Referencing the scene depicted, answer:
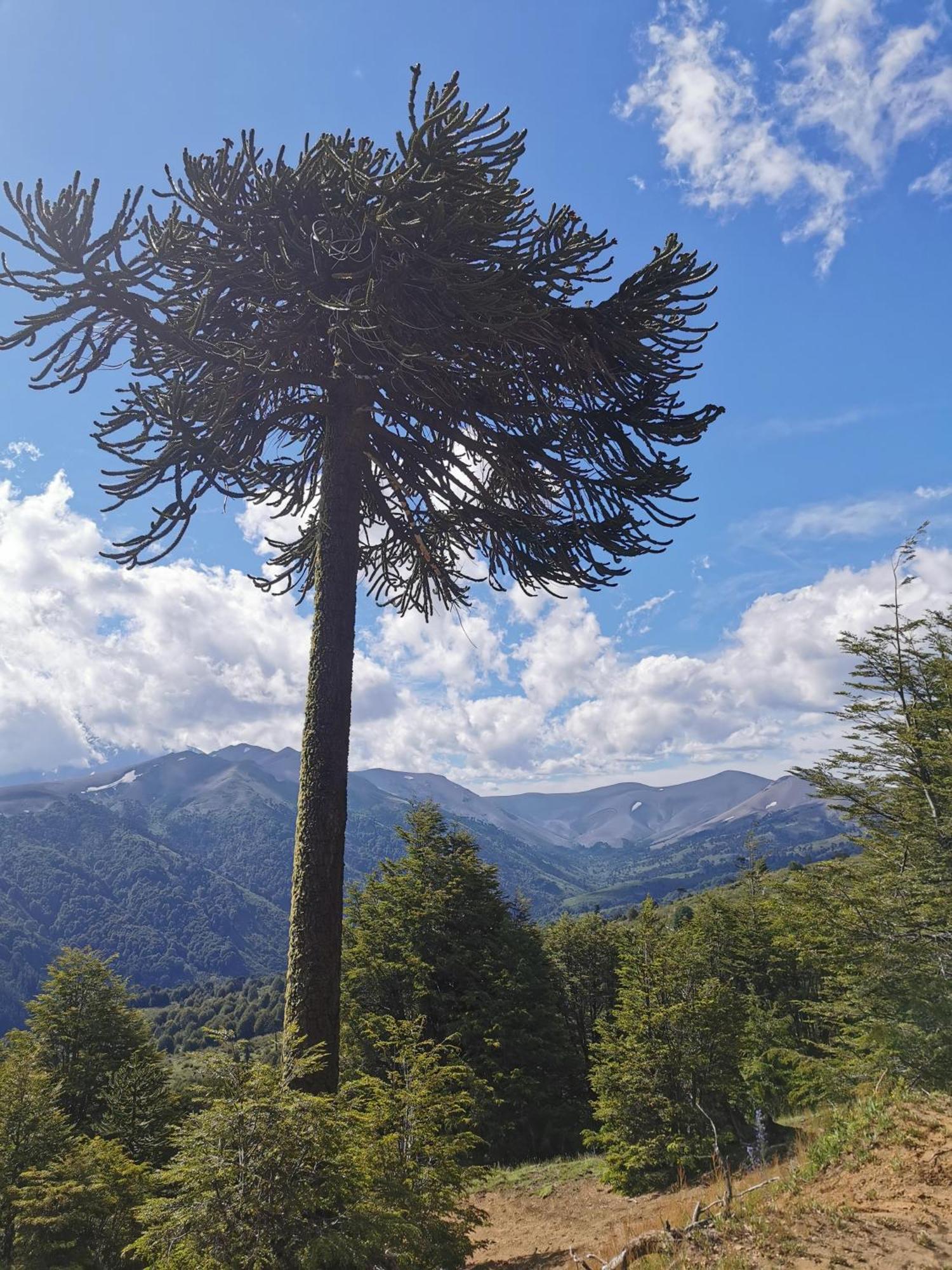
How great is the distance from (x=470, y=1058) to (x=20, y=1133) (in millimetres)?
15229

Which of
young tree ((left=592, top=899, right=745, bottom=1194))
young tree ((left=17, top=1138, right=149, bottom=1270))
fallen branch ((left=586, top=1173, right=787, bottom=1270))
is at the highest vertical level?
fallen branch ((left=586, top=1173, right=787, bottom=1270))

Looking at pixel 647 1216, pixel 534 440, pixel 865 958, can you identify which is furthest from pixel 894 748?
pixel 534 440

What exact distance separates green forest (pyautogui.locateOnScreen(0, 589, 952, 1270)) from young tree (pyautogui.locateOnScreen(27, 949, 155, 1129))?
7 centimetres

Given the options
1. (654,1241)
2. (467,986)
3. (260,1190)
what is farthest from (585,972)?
(260,1190)

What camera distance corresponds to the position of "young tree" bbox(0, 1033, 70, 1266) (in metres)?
9.40

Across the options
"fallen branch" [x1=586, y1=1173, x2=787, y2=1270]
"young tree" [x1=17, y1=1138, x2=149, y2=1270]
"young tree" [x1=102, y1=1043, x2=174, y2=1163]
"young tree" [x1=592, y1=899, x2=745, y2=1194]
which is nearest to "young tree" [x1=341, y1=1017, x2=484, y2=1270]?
"fallen branch" [x1=586, y1=1173, x2=787, y2=1270]

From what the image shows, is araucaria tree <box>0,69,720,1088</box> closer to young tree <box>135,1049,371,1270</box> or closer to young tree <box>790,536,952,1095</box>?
young tree <box>135,1049,371,1270</box>

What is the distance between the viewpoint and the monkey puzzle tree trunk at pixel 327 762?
5.98m

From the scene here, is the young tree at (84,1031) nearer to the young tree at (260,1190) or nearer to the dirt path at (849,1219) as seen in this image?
the dirt path at (849,1219)

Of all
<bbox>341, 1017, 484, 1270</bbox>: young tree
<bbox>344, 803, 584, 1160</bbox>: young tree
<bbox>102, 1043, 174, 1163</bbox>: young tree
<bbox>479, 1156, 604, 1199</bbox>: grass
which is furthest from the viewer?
<bbox>344, 803, 584, 1160</bbox>: young tree

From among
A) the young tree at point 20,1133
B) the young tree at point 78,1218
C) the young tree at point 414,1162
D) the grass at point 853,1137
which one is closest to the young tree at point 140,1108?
the young tree at point 20,1133

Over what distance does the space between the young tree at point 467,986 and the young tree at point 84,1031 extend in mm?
6516

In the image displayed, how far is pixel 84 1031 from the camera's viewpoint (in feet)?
60.8

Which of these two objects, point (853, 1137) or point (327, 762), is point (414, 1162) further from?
point (853, 1137)
